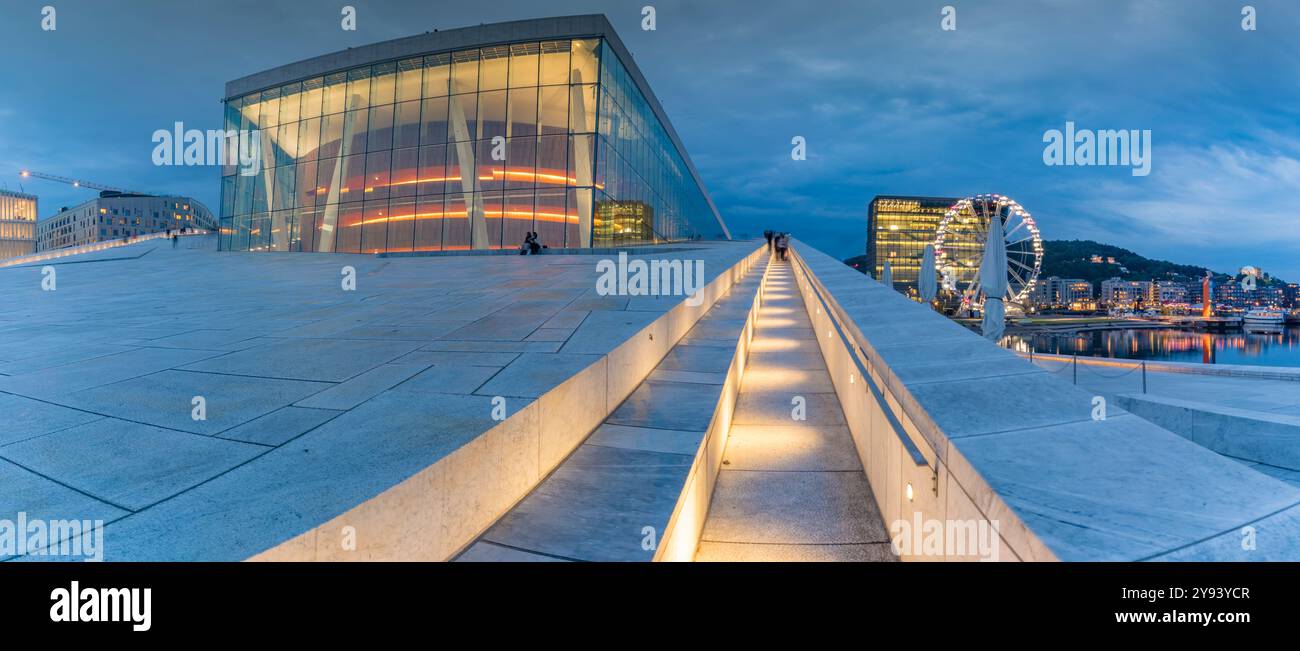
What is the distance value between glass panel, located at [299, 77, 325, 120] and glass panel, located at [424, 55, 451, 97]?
339 inches

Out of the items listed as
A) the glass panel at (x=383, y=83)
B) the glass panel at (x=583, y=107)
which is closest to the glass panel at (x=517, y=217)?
the glass panel at (x=583, y=107)

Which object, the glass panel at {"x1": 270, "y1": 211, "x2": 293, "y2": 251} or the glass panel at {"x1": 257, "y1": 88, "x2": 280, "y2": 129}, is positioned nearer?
the glass panel at {"x1": 270, "y1": 211, "x2": 293, "y2": 251}

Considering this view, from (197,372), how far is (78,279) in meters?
20.9

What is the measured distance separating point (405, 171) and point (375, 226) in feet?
12.6

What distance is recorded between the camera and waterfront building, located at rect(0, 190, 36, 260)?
104 m

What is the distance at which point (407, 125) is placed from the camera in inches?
1240

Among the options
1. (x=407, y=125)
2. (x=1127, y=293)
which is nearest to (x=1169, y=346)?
(x=407, y=125)

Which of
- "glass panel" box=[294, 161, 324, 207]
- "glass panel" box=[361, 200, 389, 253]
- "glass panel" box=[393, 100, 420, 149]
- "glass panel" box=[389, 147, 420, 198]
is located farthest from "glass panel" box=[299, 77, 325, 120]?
"glass panel" box=[361, 200, 389, 253]

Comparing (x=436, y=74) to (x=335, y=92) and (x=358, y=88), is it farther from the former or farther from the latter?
(x=335, y=92)

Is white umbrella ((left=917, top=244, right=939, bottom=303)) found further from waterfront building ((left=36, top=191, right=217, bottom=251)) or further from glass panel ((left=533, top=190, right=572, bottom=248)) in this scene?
waterfront building ((left=36, top=191, right=217, bottom=251))

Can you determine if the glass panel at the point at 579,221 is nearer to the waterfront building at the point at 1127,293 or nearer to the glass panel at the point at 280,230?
the glass panel at the point at 280,230

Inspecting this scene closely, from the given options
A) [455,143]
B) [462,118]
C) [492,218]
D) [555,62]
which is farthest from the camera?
[455,143]
